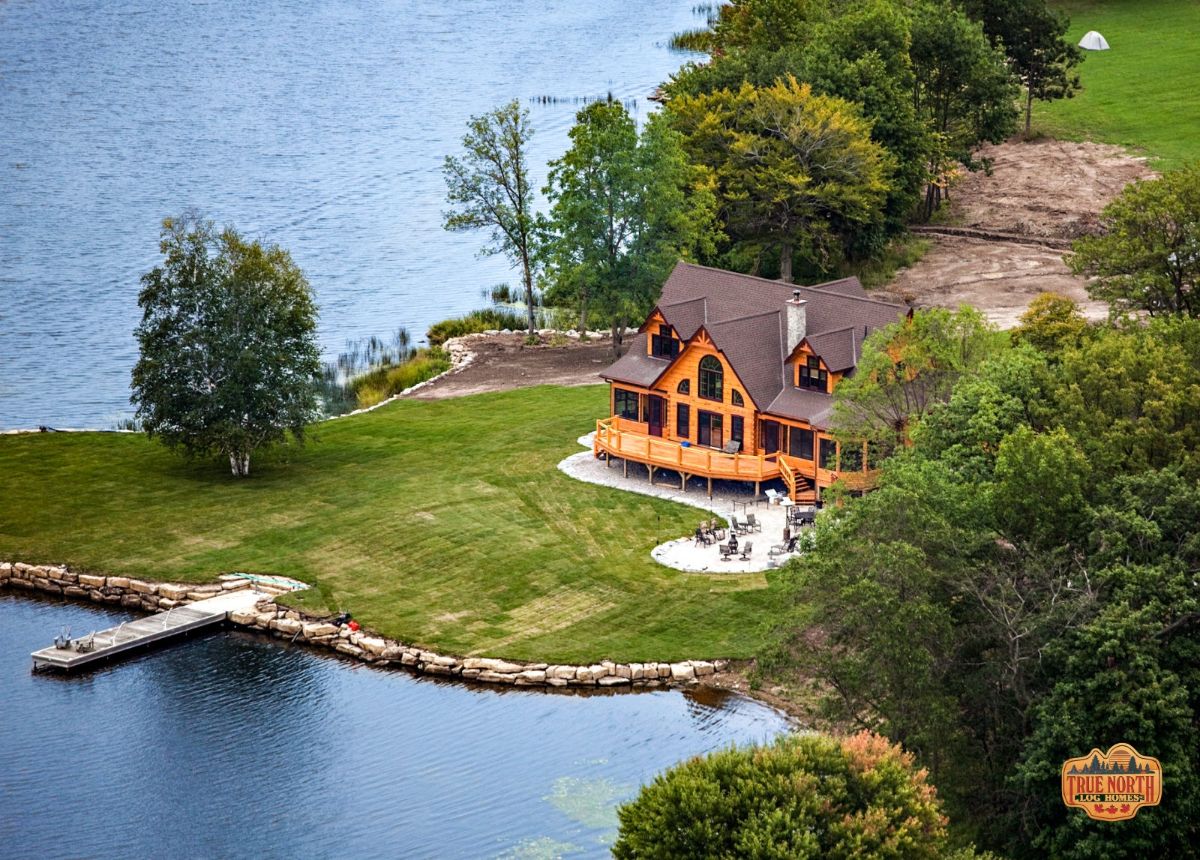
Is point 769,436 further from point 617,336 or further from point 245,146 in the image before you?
point 245,146

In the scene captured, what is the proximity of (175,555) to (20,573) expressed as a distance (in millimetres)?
5784

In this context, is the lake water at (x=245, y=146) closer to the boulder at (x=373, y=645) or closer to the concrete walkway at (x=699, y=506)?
the concrete walkway at (x=699, y=506)

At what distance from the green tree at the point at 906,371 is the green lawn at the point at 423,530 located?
25.5 feet

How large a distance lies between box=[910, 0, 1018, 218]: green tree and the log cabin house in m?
39.3

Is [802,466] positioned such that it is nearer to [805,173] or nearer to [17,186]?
[805,173]

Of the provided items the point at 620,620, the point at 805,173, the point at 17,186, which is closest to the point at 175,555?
the point at 620,620

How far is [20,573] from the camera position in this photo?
66.8 m

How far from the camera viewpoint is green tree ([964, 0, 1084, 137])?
123 meters

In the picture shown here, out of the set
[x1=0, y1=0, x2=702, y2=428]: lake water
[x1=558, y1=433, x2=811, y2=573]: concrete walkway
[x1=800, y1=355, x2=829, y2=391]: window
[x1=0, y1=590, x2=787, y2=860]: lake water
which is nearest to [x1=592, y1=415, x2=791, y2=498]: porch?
[x1=558, y1=433, x2=811, y2=573]: concrete walkway

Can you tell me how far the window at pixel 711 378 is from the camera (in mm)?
72625

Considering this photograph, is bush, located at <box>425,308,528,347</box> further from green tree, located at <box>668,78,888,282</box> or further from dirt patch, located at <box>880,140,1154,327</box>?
dirt patch, located at <box>880,140,1154,327</box>

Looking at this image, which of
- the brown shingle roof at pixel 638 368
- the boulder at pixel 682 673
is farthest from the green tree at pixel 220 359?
the boulder at pixel 682 673

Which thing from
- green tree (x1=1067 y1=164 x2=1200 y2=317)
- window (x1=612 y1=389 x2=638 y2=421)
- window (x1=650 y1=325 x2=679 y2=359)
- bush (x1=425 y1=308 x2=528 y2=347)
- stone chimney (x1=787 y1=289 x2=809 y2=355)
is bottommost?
window (x1=612 y1=389 x2=638 y2=421)

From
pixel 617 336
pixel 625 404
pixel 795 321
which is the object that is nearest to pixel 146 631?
pixel 625 404
